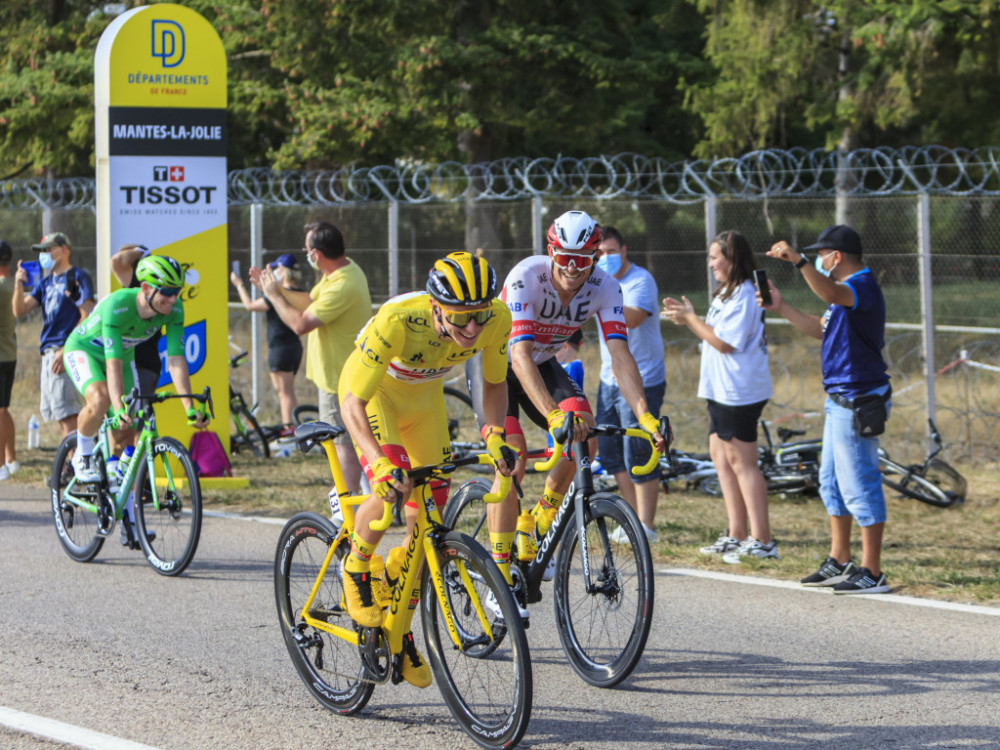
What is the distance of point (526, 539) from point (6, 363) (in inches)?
294

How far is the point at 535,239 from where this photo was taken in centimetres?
1399

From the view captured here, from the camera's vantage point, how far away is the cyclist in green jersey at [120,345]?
26.6ft

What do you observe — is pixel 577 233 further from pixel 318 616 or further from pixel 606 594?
pixel 318 616

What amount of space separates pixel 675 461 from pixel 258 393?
6648mm

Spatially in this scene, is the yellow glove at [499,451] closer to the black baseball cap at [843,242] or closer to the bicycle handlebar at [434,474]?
the bicycle handlebar at [434,474]

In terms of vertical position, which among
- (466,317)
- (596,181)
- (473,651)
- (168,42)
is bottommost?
(473,651)

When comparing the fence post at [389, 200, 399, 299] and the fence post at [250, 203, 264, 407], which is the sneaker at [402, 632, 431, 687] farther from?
the fence post at [250, 203, 264, 407]

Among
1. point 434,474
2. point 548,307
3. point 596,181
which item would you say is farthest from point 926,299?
point 596,181

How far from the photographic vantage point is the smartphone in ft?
23.3

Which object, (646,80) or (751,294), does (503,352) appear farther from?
(646,80)

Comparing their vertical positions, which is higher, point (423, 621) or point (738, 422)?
point (738, 422)

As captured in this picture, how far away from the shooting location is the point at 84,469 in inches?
330

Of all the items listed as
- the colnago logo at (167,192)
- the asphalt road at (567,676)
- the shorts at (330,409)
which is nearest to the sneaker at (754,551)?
the asphalt road at (567,676)

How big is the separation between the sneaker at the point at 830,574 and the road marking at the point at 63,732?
159 inches
